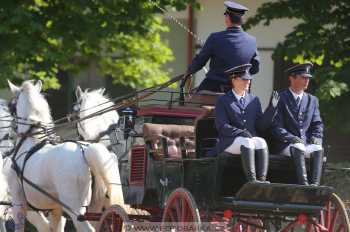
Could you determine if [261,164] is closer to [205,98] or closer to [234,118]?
[234,118]

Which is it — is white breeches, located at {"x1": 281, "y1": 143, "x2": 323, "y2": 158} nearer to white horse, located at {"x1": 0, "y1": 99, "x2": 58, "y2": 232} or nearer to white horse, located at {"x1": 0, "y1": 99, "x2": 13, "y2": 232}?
white horse, located at {"x1": 0, "y1": 99, "x2": 58, "y2": 232}

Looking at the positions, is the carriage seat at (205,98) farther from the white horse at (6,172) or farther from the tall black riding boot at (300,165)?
the white horse at (6,172)

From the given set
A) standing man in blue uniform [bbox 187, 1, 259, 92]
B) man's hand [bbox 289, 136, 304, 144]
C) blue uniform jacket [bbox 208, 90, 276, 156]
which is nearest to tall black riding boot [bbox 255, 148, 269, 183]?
blue uniform jacket [bbox 208, 90, 276, 156]

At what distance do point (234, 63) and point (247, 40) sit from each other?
0.89 ft

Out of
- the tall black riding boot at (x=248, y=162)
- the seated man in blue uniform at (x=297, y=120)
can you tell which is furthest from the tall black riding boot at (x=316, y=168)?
the tall black riding boot at (x=248, y=162)

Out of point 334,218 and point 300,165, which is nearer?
point 300,165

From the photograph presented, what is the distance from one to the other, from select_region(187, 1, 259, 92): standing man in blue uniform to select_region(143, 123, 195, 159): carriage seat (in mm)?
636

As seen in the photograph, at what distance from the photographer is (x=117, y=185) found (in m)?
11.4

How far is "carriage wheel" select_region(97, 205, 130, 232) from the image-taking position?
10.6 metres

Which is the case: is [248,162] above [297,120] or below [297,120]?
below

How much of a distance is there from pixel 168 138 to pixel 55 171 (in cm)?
145

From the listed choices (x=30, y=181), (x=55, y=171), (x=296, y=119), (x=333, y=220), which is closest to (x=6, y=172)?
(x=30, y=181)

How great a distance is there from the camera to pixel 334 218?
9.98 meters

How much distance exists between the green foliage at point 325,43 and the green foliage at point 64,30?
225 centimetres
